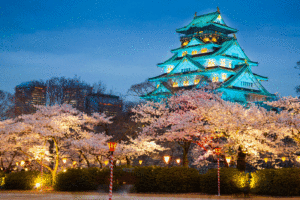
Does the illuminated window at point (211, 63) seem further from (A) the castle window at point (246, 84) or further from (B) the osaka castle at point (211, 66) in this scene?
(A) the castle window at point (246, 84)

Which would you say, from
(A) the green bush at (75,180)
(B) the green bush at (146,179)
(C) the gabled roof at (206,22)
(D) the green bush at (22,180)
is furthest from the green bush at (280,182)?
(C) the gabled roof at (206,22)

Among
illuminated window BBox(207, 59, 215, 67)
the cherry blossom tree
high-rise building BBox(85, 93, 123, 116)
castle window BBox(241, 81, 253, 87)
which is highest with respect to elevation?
illuminated window BBox(207, 59, 215, 67)

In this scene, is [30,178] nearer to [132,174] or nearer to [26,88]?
[132,174]

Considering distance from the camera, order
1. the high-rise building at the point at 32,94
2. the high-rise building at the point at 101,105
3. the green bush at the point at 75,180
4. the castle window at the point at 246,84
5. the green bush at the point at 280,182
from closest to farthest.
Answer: the green bush at the point at 280,182
the green bush at the point at 75,180
the high-rise building at the point at 32,94
the high-rise building at the point at 101,105
the castle window at the point at 246,84

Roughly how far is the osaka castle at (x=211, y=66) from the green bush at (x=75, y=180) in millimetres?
35822

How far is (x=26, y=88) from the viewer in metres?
64.4

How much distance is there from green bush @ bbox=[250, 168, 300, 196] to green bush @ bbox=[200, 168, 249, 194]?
3.91ft

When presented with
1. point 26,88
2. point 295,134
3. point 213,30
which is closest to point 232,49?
point 213,30

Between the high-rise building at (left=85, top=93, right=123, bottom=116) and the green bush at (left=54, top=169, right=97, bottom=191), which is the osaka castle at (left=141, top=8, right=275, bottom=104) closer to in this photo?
the high-rise building at (left=85, top=93, right=123, bottom=116)

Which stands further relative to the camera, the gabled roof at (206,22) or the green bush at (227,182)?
the gabled roof at (206,22)

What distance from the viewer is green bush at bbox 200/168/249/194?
2467 cm

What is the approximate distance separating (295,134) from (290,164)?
49.0ft

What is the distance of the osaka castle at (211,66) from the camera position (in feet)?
218

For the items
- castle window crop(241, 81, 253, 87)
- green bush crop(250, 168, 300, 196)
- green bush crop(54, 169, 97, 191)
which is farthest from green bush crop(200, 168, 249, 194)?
castle window crop(241, 81, 253, 87)
